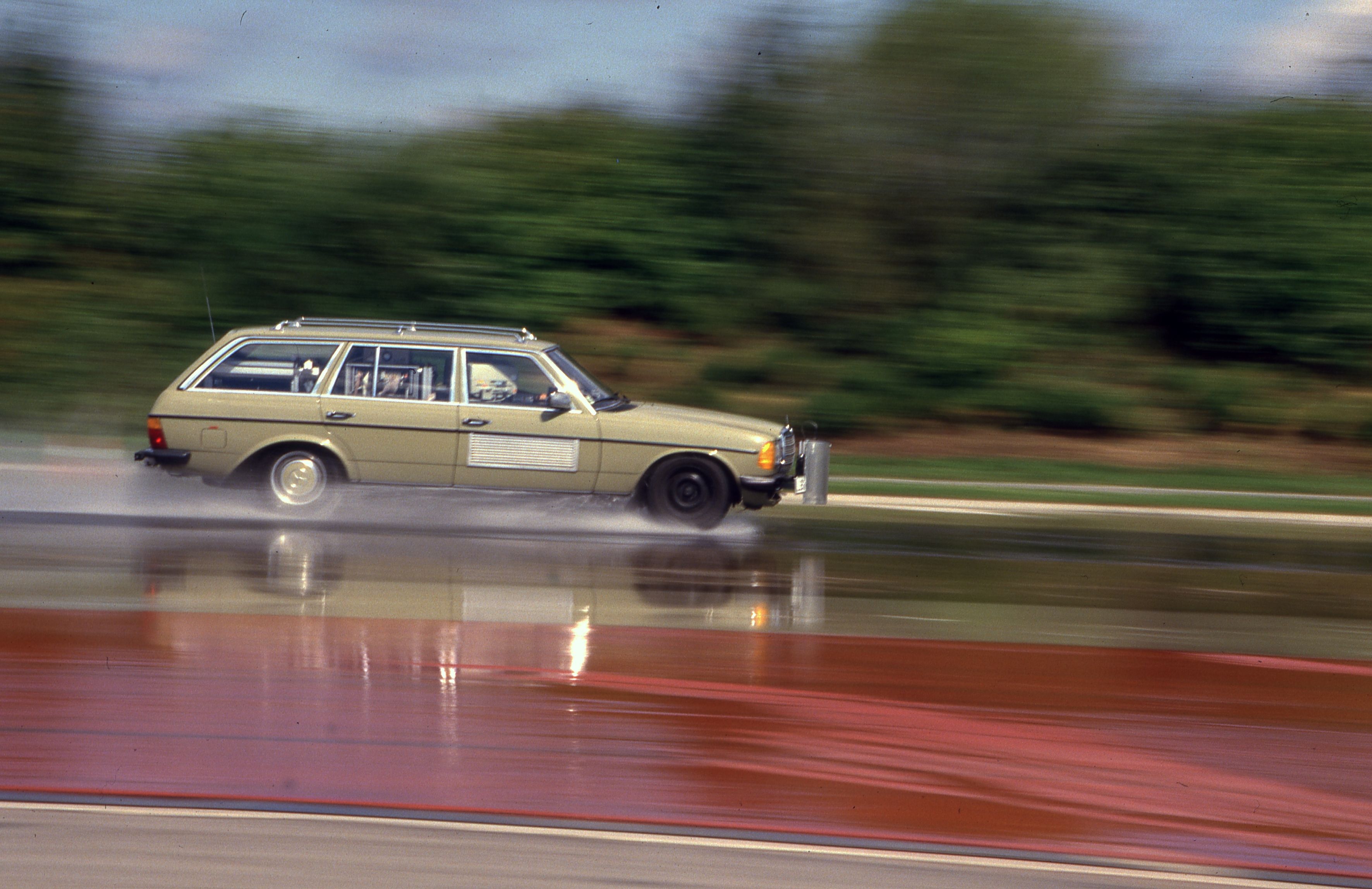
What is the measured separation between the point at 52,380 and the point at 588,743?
18211 mm

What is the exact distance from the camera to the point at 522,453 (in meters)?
10.7

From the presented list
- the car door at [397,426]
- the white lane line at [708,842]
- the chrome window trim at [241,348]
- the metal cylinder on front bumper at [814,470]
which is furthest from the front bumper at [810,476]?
the white lane line at [708,842]

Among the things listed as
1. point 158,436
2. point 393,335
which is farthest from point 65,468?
point 393,335

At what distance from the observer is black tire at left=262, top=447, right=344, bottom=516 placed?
1080cm

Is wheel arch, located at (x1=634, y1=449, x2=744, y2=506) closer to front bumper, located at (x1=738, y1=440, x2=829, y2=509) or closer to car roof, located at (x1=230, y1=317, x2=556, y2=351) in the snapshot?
front bumper, located at (x1=738, y1=440, x2=829, y2=509)

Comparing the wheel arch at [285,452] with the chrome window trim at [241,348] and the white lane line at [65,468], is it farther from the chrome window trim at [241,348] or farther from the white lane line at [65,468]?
the white lane line at [65,468]

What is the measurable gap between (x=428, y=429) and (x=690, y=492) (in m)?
2.23

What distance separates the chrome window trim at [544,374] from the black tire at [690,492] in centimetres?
78

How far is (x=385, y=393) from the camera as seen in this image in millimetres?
10805

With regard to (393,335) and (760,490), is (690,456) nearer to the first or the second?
(760,490)

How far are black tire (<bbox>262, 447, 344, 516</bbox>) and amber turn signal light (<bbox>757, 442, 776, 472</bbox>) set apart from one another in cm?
352

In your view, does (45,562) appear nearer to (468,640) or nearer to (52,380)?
(468,640)

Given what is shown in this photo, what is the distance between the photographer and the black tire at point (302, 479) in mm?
10805

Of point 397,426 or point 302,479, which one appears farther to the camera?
point 302,479
